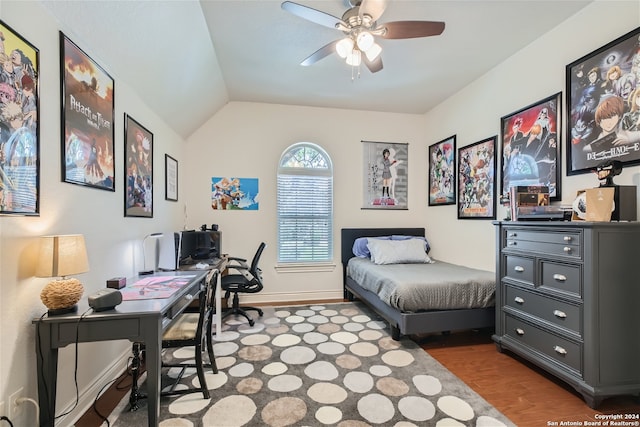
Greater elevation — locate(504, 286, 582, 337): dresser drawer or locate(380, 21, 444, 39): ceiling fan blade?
locate(380, 21, 444, 39): ceiling fan blade

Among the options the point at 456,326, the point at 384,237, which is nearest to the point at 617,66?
the point at 456,326

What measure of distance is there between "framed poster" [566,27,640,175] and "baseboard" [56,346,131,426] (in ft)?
12.6

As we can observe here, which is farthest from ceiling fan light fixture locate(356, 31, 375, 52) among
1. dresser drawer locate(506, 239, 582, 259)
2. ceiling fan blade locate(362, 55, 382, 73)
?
dresser drawer locate(506, 239, 582, 259)

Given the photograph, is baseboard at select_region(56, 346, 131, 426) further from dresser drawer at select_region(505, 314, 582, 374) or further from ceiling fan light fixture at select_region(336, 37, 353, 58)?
dresser drawer at select_region(505, 314, 582, 374)

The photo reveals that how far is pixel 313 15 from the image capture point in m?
1.89

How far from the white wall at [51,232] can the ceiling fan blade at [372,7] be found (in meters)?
1.70

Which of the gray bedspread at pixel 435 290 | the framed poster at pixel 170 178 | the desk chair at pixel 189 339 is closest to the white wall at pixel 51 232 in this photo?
the desk chair at pixel 189 339

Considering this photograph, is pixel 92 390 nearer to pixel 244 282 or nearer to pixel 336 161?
pixel 244 282

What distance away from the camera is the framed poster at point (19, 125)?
49.3 inches

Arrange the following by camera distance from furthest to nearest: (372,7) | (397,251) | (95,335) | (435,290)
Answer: (397,251), (435,290), (372,7), (95,335)

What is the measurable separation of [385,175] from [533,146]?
6.76ft

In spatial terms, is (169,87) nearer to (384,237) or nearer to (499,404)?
(384,237)

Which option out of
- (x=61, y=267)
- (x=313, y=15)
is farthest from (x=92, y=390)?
(x=313, y=15)

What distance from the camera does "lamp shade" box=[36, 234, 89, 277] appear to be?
1.35m
